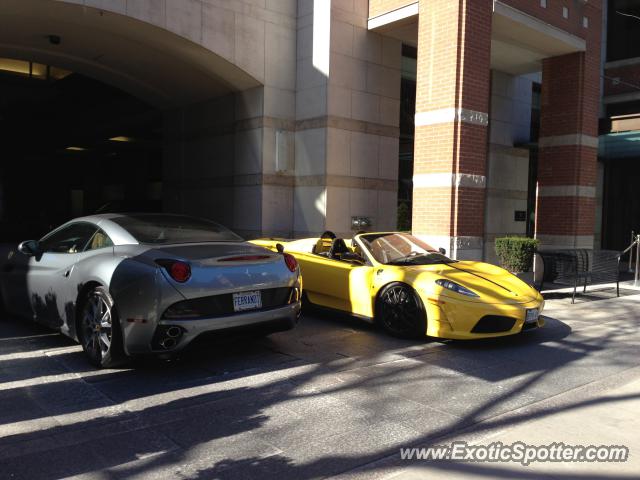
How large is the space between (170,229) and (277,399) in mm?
2238

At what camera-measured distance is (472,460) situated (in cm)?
350

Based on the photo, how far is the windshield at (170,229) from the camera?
218 inches

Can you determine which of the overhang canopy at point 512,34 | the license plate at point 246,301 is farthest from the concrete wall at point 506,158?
the license plate at point 246,301

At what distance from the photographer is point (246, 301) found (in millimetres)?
5281

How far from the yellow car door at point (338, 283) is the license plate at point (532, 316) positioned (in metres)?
1.85

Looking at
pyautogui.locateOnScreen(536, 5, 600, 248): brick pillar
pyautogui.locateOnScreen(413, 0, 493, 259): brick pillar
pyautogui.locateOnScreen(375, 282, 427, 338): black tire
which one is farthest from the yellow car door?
pyautogui.locateOnScreen(536, 5, 600, 248): brick pillar

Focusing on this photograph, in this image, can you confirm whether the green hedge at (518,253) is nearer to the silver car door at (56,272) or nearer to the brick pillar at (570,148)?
the brick pillar at (570,148)

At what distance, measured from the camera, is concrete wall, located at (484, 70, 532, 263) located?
14922mm

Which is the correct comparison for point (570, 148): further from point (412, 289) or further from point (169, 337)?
point (169, 337)

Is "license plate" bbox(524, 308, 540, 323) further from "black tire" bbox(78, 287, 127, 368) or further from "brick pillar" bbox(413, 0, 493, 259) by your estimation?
"black tire" bbox(78, 287, 127, 368)

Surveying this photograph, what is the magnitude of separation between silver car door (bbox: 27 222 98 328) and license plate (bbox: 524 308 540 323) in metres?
4.89

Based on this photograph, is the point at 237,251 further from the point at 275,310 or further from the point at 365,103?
the point at 365,103

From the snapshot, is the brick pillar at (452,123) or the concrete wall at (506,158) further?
the concrete wall at (506,158)

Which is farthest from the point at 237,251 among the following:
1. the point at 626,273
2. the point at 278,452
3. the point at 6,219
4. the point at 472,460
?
the point at 6,219
